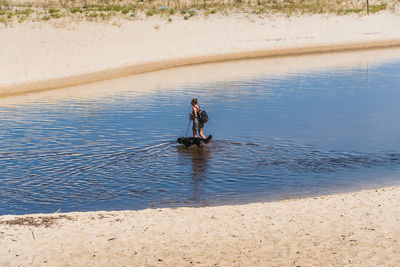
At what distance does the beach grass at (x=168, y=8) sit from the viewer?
5325 centimetres

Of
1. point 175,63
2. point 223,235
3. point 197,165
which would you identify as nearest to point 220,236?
point 223,235

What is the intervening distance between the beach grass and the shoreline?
329 inches

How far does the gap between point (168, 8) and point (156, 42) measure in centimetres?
1061

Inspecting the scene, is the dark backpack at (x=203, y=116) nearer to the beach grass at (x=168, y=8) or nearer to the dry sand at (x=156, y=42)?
the dry sand at (x=156, y=42)

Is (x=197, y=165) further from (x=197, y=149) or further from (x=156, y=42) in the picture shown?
(x=156, y=42)

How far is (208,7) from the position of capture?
59.8m

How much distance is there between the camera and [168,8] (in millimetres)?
58531

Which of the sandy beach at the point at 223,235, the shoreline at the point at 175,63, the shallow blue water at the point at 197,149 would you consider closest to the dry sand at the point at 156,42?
the shoreline at the point at 175,63

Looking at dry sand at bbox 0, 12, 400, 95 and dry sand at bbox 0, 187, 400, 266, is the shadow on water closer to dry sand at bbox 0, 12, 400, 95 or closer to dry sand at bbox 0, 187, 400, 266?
dry sand at bbox 0, 187, 400, 266

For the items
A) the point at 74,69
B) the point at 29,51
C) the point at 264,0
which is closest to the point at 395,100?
the point at 74,69

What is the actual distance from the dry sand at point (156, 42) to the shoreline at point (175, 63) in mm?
63

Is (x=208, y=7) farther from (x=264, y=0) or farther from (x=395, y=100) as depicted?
(x=395, y=100)

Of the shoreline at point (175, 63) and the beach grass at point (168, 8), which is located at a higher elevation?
the beach grass at point (168, 8)

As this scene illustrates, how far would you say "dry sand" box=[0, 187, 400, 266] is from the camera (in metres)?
10.2
